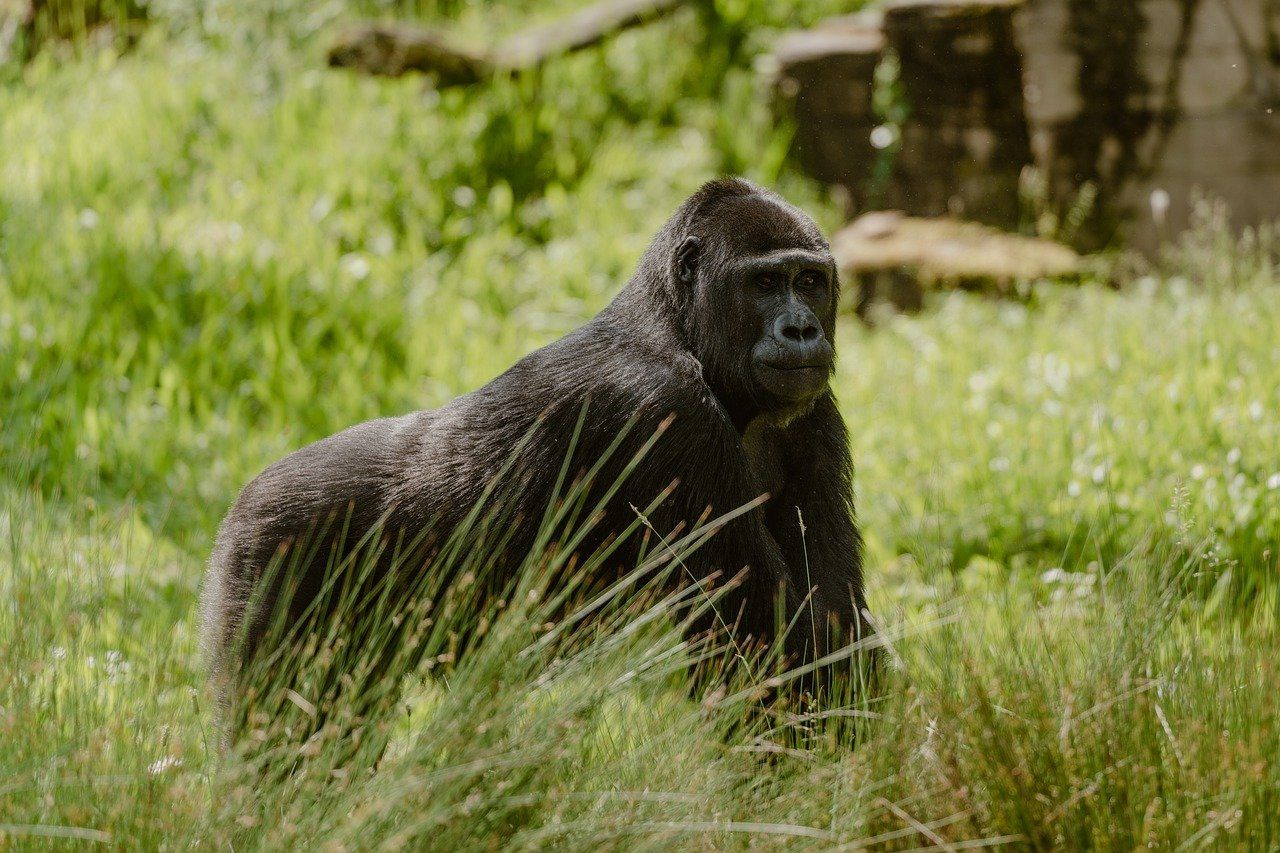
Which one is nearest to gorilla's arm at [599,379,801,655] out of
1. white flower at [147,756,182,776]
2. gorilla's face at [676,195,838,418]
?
gorilla's face at [676,195,838,418]

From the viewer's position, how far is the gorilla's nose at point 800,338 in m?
3.61

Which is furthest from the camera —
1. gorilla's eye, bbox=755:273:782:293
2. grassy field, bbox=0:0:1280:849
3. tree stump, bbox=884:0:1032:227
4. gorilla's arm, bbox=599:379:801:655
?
tree stump, bbox=884:0:1032:227

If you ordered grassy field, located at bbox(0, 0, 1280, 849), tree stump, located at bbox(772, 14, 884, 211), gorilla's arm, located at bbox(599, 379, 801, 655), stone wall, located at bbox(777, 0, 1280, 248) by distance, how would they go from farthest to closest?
tree stump, located at bbox(772, 14, 884, 211) → stone wall, located at bbox(777, 0, 1280, 248) → gorilla's arm, located at bbox(599, 379, 801, 655) → grassy field, located at bbox(0, 0, 1280, 849)

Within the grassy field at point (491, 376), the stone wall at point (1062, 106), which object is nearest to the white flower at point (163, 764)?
the grassy field at point (491, 376)

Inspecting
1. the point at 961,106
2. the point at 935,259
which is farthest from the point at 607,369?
the point at 961,106

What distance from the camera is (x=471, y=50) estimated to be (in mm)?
9406

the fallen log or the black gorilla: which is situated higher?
the fallen log

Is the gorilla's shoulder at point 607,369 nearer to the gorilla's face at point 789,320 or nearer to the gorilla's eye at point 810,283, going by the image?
the gorilla's face at point 789,320

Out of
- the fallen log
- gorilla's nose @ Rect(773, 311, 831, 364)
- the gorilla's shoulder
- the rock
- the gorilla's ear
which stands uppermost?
the fallen log

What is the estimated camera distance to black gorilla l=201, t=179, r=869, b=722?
11.8ft

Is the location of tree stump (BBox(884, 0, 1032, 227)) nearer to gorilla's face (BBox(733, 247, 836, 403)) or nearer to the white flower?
gorilla's face (BBox(733, 247, 836, 403))

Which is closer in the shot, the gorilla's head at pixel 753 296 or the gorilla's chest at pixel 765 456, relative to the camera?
the gorilla's head at pixel 753 296

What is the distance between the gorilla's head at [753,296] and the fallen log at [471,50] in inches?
225

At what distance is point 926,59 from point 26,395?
583 cm
